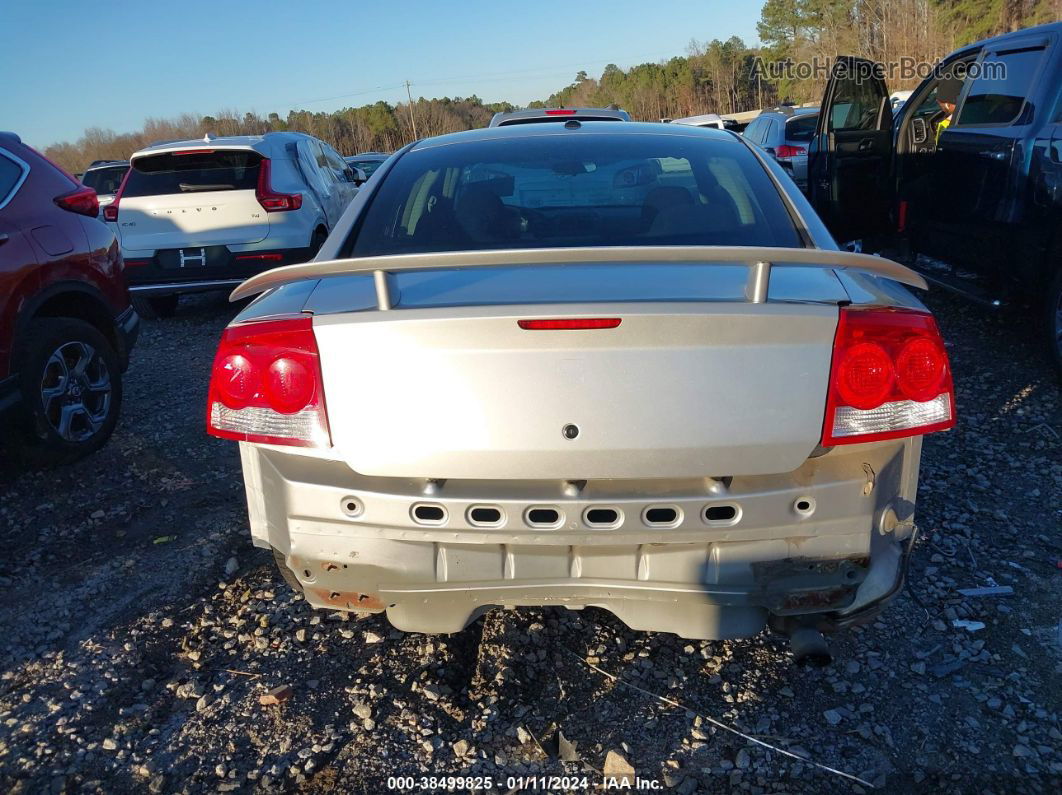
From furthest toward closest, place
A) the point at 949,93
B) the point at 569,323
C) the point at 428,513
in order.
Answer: the point at 949,93, the point at 428,513, the point at 569,323

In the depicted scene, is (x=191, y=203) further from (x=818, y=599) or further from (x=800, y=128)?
(x=800, y=128)

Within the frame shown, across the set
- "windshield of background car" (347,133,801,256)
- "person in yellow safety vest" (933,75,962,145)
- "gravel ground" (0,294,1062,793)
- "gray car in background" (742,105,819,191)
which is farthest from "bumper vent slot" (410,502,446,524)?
"gray car in background" (742,105,819,191)

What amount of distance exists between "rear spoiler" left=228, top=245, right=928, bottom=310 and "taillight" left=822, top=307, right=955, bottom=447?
4.9 inches

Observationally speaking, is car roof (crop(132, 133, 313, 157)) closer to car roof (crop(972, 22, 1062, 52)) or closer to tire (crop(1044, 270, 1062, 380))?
car roof (crop(972, 22, 1062, 52))

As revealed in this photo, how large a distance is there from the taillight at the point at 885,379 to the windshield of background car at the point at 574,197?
27.9 inches

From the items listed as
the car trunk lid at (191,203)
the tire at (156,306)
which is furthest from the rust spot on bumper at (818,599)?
the tire at (156,306)

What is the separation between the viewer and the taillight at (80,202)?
4.74 metres

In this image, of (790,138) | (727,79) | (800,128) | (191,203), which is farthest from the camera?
(727,79)

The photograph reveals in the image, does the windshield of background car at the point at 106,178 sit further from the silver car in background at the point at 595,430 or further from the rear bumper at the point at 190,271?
the silver car in background at the point at 595,430

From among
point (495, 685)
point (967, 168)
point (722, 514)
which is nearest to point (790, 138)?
point (967, 168)

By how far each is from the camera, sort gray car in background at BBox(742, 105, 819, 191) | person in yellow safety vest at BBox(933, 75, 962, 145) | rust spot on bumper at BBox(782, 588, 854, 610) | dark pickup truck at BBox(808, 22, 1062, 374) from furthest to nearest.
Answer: gray car in background at BBox(742, 105, 819, 191), person in yellow safety vest at BBox(933, 75, 962, 145), dark pickup truck at BBox(808, 22, 1062, 374), rust spot on bumper at BBox(782, 588, 854, 610)

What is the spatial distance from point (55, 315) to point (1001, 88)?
6.12 metres

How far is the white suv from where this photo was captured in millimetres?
7910

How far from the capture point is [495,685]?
265 cm
